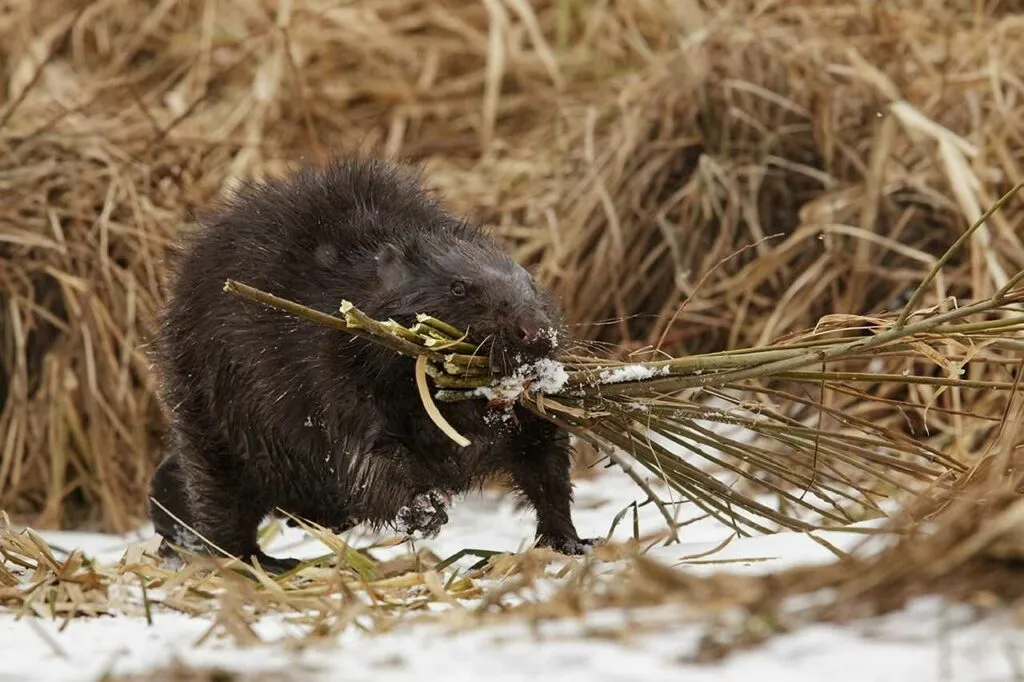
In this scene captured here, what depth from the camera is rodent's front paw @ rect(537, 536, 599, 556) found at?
3.72 meters

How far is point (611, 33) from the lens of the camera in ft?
24.5

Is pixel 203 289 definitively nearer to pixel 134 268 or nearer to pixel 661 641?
pixel 134 268

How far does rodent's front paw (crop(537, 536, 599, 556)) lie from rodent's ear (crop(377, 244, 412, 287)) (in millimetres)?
735

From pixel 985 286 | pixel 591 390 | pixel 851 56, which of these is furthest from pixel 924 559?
pixel 851 56

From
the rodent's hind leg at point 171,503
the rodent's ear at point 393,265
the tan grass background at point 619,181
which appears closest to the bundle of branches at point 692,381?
the rodent's ear at point 393,265

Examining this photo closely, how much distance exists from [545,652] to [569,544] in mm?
1493

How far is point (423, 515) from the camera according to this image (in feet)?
12.0

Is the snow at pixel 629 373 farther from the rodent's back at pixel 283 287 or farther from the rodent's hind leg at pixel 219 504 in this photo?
the rodent's hind leg at pixel 219 504

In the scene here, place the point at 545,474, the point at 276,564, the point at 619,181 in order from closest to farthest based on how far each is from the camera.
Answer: the point at 545,474 < the point at 276,564 < the point at 619,181

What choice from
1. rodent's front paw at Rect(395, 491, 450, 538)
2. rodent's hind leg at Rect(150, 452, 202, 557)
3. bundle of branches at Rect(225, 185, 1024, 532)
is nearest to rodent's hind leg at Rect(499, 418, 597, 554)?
bundle of branches at Rect(225, 185, 1024, 532)

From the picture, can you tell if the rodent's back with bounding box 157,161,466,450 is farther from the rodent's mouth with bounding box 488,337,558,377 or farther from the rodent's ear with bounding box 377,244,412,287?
the rodent's mouth with bounding box 488,337,558,377

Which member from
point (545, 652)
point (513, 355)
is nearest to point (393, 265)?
point (513, 355)

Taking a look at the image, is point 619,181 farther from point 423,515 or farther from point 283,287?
point 423,515

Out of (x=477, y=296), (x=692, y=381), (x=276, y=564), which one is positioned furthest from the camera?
(x=276, y=564)
